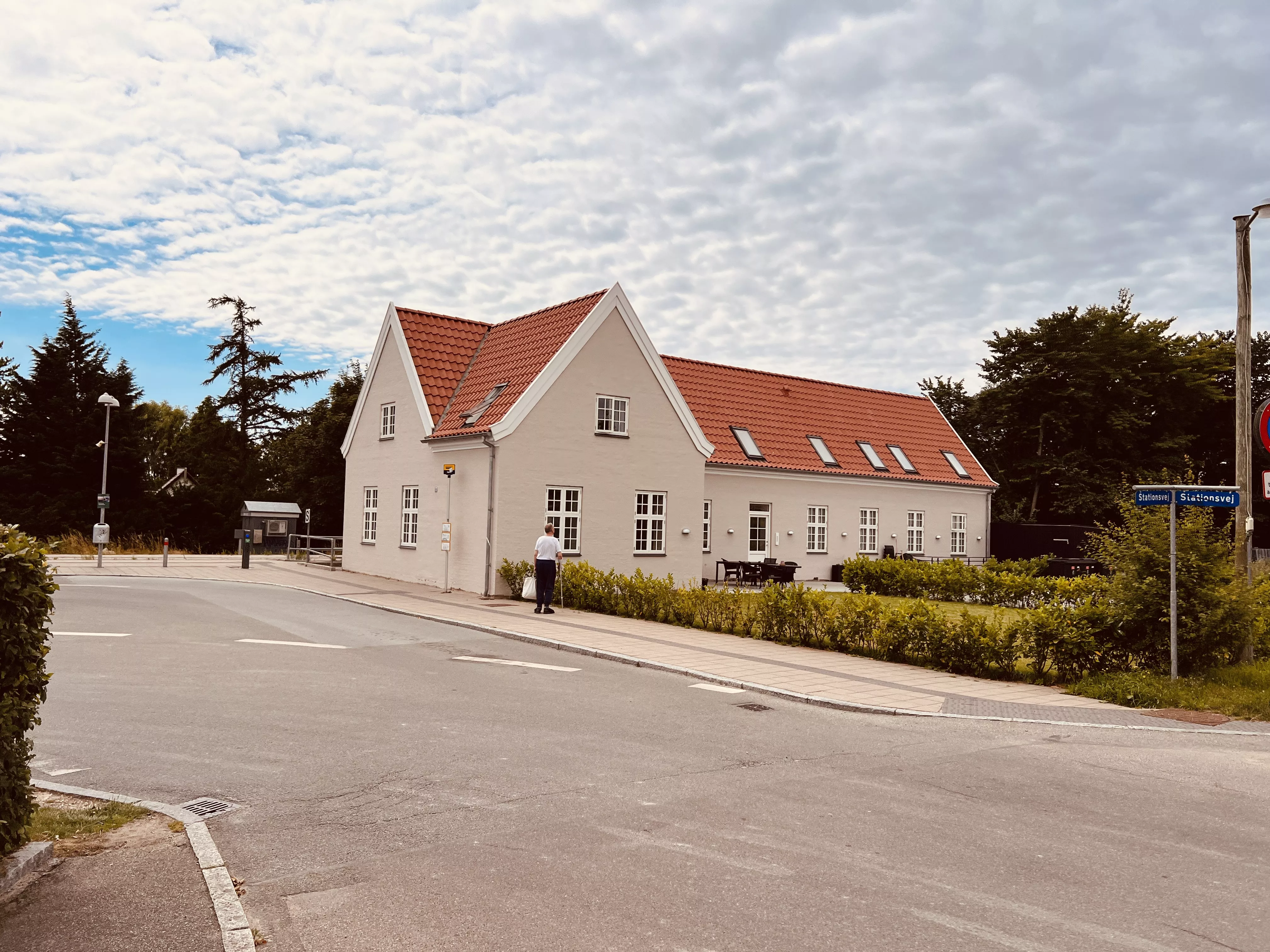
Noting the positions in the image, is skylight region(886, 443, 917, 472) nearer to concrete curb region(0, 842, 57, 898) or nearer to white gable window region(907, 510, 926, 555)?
white gable window region(907, 510, 926, 555)

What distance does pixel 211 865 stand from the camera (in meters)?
5.24

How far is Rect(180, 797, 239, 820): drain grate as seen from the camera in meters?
6.28

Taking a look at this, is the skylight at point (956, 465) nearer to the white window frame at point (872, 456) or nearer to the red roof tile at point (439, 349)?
the white window frame at point (872, 456)

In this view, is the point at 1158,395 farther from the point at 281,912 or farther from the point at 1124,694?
the point at 281,912

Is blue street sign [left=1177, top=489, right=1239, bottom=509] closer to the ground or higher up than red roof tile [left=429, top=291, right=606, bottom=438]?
closer to the ground

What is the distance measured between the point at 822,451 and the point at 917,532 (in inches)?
222

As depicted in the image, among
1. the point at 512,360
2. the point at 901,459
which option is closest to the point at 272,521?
the point at 512,360

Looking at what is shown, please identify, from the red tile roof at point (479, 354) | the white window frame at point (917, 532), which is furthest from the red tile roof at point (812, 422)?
the red tile roof at point (479, 354)

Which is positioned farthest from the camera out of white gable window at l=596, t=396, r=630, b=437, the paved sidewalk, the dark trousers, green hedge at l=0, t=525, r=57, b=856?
white gable window at l=596, t=396, r=630, b=437

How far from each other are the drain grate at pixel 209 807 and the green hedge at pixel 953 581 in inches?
752

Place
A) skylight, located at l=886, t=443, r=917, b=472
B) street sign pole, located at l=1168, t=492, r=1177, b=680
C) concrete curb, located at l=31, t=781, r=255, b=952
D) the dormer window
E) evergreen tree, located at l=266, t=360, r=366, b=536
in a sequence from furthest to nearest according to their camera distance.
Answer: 1. evergreen tree, located at l=266, t=360, r=366, b=536
2. skylight, located at l=886, t=443, r=917, b=472
3. the dormer window
4. street sign pole, located at l=1168, t=492, r=1177, b=680
5. concrete curb, located at l=31, t=781, r=255, b=952

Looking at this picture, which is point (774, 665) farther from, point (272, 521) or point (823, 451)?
point (272, 521)

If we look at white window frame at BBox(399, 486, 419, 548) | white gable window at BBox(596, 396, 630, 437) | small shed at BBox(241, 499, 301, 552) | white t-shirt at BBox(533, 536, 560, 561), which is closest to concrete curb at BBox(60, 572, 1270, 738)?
white t-shirt at BBox(533, 536, 560, 561)

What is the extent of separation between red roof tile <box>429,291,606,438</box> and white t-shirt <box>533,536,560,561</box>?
164 inches
